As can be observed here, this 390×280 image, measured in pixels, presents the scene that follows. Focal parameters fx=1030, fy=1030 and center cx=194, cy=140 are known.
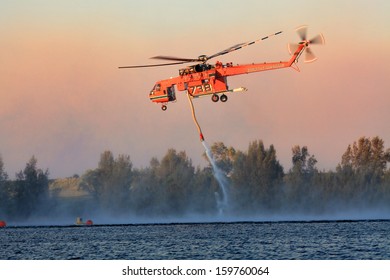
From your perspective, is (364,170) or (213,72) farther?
(364,170)

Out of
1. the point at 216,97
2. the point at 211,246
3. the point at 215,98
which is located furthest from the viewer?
the point at 211,246

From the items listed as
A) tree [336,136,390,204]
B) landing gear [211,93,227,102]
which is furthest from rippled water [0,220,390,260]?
tree [336,136,390,204]

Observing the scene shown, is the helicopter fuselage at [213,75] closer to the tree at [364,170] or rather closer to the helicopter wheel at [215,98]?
the helicopter wheel at [215,98]

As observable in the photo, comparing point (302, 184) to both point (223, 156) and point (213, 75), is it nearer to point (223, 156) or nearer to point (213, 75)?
point (223, 156)

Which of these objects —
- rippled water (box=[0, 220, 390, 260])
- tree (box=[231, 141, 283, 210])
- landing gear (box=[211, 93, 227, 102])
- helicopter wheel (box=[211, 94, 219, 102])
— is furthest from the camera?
tree (box=[231, 141, 283, 210])

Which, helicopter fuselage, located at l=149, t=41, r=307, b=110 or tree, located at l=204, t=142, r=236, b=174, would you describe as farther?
tree, located at l=204, t=142, r=236, b=174

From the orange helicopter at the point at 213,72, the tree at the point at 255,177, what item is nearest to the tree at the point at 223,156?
the tree at the point at 255,177

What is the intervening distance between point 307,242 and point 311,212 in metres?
84.7

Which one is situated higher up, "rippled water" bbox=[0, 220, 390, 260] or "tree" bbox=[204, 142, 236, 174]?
"tree" bbox=[204, 142, 236, 174]

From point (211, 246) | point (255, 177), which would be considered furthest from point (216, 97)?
A: point (255, 177)

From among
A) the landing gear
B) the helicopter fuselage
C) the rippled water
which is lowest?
the rippled water

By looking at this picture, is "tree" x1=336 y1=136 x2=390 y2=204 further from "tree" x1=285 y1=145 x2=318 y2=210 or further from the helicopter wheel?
the helicopter wheel
